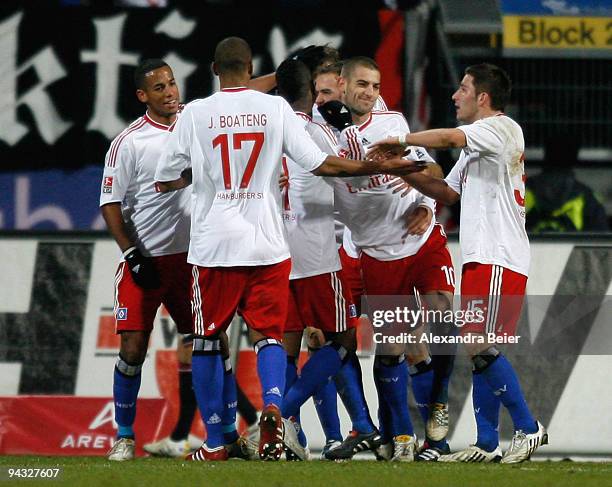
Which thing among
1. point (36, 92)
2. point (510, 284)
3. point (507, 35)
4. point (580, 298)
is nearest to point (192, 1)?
point (36, 92)

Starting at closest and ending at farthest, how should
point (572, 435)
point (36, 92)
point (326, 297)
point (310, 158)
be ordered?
point (310, 158)
point (326, 297)
point (572, 435)
point (36, 92)

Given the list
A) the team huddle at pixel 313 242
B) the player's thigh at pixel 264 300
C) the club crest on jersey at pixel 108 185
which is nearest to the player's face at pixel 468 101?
the team huddle at pixel 313 242

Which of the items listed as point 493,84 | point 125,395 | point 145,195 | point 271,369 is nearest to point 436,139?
point 493,84

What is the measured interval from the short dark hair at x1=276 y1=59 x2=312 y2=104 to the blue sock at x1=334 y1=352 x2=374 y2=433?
1508 millimetres

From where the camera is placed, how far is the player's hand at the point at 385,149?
283 inches

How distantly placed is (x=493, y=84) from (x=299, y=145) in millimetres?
1143

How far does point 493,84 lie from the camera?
754cm

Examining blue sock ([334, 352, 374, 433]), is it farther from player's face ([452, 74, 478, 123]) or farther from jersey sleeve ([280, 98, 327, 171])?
player's face ([452, 74, 478, 123])

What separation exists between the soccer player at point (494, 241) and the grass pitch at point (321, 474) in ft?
1.11

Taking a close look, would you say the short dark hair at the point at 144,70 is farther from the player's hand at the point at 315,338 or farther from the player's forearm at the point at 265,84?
the player's hand at the point at 315,338

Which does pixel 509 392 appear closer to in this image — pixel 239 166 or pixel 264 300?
pixel 264 300

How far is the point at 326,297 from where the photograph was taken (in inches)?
305

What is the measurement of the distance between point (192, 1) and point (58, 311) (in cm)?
364

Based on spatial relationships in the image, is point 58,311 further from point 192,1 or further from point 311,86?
point 192,1
